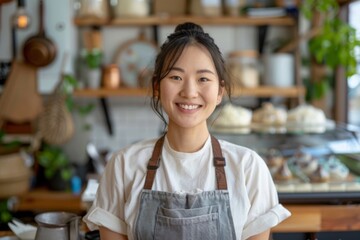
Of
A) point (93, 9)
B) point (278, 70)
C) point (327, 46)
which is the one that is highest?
point (93, 9)

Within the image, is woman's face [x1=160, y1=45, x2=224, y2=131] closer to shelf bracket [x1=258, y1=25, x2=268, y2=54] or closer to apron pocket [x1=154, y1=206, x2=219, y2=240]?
apron pocket [x1=154, y1=206, x2=219, y2=240]

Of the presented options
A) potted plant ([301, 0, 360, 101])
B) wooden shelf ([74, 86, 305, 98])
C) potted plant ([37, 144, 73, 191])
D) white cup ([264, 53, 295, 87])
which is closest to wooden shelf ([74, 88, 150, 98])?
wooden shelf ([74, 86, 305, 98])

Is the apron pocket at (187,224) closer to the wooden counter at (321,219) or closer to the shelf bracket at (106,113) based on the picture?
the wooden counter at (321,219)

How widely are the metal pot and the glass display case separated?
153 cm

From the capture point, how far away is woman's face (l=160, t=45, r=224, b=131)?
129cm

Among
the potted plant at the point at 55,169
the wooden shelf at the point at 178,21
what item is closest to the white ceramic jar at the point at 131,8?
the wooden shelf at the point at 178,21

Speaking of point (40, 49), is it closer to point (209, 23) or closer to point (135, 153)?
point (209, 23)

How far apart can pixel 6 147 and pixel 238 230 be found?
2489 millimetres

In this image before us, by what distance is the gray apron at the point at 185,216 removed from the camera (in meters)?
1.29

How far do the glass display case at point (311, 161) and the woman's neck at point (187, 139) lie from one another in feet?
2.67

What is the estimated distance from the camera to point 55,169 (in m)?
3.43

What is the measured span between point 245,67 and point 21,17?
59.0 inches

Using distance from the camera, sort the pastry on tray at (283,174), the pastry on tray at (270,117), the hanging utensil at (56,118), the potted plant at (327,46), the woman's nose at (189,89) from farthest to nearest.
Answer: the hanging utensil at (56,118) < the potted plant at (327,46) < the pastry on tray at (270,117) < the pastry on tray at (283,174) < the woman's nose at (189,89)

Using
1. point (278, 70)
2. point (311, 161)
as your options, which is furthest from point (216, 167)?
point (278, 70)
